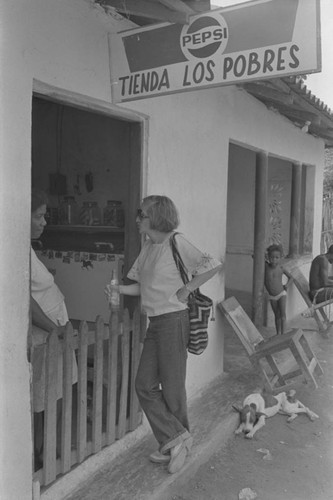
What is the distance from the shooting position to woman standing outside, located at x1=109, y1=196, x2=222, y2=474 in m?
2.89

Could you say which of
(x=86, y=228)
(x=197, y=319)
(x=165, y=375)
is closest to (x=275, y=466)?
(x=165, y=375)

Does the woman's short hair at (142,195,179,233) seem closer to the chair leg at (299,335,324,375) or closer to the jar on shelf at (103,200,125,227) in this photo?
the jar on shelf at (103,200,125,227)

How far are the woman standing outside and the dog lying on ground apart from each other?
107 centimetres

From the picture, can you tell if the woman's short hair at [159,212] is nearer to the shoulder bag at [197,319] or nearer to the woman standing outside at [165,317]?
the woman standing outside at [165,317]

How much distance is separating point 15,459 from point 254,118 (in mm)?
4400

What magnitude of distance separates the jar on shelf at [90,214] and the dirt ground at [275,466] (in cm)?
241

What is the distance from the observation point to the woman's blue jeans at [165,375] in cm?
294

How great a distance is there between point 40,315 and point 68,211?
98.5 inches

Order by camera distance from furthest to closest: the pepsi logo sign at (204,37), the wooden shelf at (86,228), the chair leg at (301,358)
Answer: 1. the wooden shelf at (86,228)
2. the chair leg at (301,358)
3. the pepsi logo sign at (204,37)

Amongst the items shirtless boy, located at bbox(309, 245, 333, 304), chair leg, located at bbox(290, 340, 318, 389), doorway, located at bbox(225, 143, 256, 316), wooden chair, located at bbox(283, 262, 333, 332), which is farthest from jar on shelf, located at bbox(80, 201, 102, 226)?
doorway, located at bbox(225, 143, 256, 316)

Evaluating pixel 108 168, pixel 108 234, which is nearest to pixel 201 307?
pixel 108 234

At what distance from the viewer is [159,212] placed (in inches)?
113

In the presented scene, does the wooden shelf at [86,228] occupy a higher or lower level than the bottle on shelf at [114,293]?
higher

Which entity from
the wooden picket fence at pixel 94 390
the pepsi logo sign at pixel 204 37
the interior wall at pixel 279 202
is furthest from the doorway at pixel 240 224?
the pepsi logo sign at pixel 204 37
